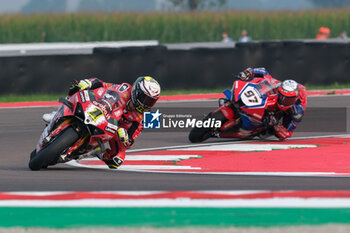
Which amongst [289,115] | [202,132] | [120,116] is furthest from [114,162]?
[289,115]

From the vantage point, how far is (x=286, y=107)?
1224 cm

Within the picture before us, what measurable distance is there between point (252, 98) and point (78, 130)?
13.3ft

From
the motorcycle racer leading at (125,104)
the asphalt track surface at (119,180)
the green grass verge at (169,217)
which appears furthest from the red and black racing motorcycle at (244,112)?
the green grass verge at (169,217)

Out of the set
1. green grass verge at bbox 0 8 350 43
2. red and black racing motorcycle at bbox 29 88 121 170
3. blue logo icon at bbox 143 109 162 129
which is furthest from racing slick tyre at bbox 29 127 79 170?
green grass verge at bbox 0 8 350 43

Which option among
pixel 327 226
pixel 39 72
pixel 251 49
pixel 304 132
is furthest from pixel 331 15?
pixel 327 226

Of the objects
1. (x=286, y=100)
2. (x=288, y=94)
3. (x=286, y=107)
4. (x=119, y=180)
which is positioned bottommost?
(x=286, y=107)

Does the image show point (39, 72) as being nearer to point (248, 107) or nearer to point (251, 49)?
point (251, 49)

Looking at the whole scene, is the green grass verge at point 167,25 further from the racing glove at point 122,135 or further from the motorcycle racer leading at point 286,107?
the racing glove at point 122,135

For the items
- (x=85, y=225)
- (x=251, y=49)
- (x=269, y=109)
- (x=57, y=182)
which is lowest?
(x=251, y=49)

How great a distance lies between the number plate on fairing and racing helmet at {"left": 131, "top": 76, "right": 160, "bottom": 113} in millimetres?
3080

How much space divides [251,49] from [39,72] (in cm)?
546

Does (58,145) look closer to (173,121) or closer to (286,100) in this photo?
(286,100)

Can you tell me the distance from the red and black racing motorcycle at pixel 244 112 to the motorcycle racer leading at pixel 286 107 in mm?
85

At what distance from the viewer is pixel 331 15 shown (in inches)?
1618
